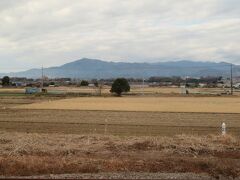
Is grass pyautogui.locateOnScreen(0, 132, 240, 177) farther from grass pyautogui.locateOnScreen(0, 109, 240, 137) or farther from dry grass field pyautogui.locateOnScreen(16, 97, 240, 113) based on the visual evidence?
dry grass field pyautogui.locateOnScreen(16, 97, 240, 113)

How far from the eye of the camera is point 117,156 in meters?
17.0

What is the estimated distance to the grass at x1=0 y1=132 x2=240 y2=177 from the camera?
13.6 meters

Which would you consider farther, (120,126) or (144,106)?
(144,106)

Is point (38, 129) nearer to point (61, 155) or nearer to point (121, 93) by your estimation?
point (61, 155)

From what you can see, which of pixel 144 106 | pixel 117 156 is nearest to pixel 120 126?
pixel 117 156

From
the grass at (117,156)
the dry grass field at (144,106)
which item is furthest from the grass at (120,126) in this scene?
the dry grass field at (144,106)

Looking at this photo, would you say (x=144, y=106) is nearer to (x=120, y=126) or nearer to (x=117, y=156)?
(x=120, y=126)

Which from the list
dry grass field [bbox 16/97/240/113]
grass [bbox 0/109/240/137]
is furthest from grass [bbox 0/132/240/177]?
dry grass field [bbox 16/97/240/113]

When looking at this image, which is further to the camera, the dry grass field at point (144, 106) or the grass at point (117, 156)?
the dry grass field at point (144, 106)

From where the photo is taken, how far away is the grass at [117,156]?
13602mm

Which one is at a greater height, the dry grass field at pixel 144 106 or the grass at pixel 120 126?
the grass at pixel 120 126

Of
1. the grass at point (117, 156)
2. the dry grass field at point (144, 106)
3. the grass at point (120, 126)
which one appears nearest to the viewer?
the grass at point (117, 156)

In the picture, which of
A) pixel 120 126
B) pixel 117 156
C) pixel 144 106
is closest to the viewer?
pixel 117 156

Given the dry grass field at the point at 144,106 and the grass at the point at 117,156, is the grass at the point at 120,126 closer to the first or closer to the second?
the grass at the point at 117,156
